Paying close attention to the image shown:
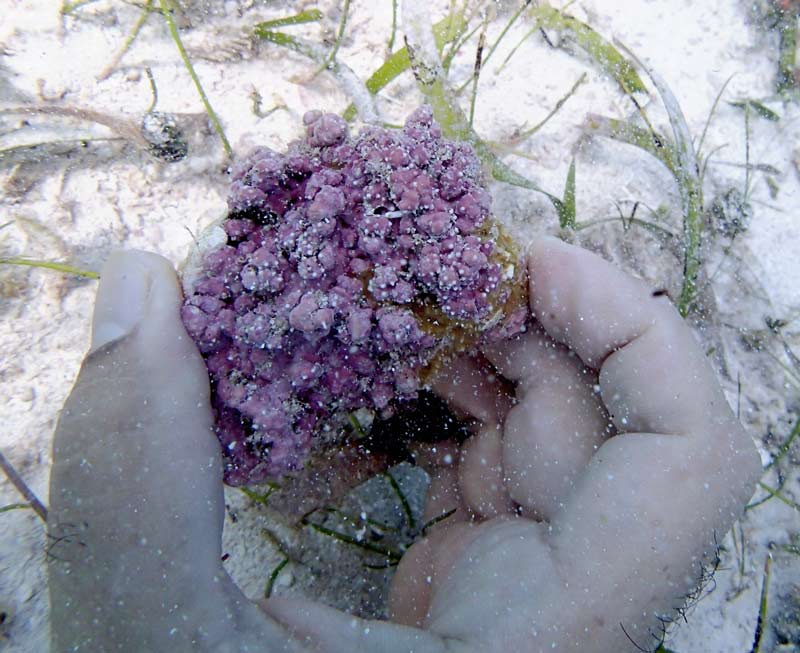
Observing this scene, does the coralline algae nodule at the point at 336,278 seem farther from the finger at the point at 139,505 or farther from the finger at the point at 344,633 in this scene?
the finger at the point at 344,633

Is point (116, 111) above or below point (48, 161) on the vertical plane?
above

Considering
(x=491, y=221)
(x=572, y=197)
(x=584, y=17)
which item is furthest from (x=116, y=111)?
(x=584, y=17)

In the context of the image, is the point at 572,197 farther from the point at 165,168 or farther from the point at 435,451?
the point at 165,168

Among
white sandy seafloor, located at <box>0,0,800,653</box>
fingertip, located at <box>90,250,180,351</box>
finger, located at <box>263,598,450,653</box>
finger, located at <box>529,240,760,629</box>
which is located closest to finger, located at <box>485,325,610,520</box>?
finger, located at <box>529,240,760,629</box>

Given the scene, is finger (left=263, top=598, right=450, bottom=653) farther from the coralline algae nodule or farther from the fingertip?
the fingertip

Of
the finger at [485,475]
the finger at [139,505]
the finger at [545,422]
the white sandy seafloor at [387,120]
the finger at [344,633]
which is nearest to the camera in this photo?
the finger at [139,505]

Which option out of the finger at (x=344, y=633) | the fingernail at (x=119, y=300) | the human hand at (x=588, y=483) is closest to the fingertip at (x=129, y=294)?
the fingernail at (x=119, y=300)

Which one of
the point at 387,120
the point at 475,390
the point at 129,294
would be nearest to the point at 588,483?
the point at 475,390
